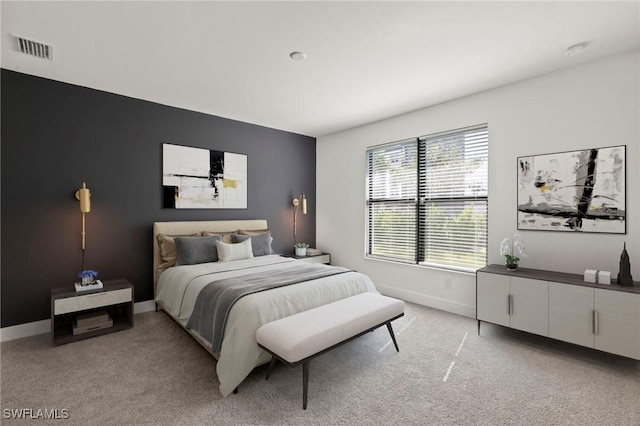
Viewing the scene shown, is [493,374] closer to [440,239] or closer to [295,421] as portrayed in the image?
[295,421]

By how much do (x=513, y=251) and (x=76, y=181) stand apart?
497cm

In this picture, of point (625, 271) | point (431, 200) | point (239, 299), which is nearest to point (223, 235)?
point (239, 299)

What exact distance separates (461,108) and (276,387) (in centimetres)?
369

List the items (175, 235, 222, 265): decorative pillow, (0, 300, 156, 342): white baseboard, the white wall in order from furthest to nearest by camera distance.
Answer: (175, 235, 222, 265): decorative pillow
(0, 300, 156, 342): white baseboard
the white wall

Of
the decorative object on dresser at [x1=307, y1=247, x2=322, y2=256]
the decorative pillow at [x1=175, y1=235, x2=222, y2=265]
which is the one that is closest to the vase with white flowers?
the decorative object on dresser at [x1=307, y1=247, x2=322, y2=256]

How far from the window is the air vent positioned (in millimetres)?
3972

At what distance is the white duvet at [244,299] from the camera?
2.20 metres

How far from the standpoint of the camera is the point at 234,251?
3957mm

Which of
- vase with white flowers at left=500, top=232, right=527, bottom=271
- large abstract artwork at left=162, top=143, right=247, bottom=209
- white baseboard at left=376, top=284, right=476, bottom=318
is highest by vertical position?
large abstract artwork at left=162, top=143, right=247, bottom=209

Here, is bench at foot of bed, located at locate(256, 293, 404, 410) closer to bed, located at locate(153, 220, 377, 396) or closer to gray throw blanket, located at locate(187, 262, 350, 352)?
bed, located at locate(153, 220, 377, 396)

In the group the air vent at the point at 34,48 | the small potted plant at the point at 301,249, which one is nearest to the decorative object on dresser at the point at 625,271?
the small potted plant at the point at 301,249

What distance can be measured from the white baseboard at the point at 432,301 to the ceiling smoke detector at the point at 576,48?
2.78 meters

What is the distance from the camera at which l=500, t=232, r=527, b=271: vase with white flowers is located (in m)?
3.13

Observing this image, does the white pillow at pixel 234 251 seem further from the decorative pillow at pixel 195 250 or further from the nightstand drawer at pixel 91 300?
the nightstand drawer at pixel 91 300
